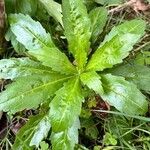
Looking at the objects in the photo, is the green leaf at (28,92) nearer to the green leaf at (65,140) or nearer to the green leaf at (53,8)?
the green leaf at (65,140)

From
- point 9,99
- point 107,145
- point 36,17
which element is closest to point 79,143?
point 107,145

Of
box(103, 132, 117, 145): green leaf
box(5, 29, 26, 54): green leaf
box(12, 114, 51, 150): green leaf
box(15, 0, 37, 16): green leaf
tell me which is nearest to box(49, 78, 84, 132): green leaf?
box(12, 114, 51, 150): green leaf

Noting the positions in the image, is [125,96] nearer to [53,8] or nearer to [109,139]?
[109,139]

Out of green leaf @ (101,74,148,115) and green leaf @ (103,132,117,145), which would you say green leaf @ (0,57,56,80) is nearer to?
green leaf @ (101,74,148,115)

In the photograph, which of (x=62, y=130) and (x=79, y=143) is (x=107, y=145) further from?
(x=62, y=130)

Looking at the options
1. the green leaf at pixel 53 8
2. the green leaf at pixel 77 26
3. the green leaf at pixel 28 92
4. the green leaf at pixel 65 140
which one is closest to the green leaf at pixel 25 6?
the green leaf at pixel 53 8

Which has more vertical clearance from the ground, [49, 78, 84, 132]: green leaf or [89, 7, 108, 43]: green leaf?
[89, 7, 108, 43]: green leaf

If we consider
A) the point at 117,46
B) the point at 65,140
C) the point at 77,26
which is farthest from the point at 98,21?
the point at 65,140
